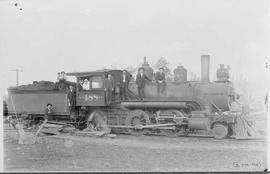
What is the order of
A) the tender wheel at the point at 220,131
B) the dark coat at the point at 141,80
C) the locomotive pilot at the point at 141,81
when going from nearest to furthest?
the tender wheel at the point at 220,131
the locomotive pilot at the point at 141,81
the dark coat at the point at 141,80

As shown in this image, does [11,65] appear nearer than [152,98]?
Yes

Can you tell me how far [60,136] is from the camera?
8.84 m

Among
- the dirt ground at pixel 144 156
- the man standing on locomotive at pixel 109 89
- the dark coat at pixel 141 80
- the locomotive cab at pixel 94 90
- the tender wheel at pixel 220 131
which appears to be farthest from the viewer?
the man standing on locomotive at pixel 109 89

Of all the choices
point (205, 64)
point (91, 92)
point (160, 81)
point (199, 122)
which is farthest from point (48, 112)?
point (205, 64)

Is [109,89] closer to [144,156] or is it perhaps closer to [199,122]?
[144,156]

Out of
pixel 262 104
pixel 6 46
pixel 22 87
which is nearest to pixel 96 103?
pixel 22 87

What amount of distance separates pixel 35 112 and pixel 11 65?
1.52 metres

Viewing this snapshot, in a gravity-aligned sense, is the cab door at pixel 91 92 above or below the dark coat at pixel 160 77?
below

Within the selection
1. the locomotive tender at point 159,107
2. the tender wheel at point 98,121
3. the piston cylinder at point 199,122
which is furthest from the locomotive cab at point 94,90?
the piston cylinder at point 199,122

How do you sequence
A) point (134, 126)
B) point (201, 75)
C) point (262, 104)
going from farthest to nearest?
point (134, 126), point (201, 75), point (262, 104)

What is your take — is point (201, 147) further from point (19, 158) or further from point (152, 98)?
point (19, 158)

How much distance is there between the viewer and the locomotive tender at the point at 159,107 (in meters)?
8.45

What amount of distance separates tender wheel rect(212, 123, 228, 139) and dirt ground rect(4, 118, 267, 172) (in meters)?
0.14

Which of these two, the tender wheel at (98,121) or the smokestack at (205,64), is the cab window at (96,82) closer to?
the tender wheel at (98,121)
